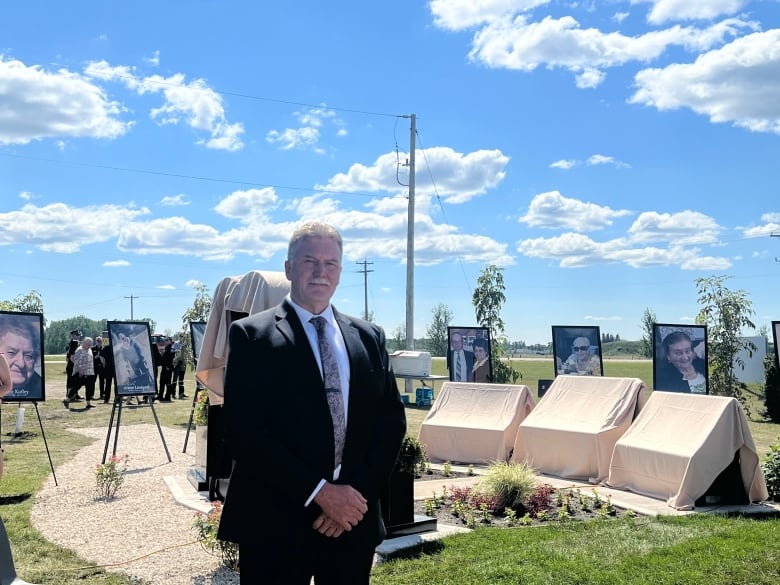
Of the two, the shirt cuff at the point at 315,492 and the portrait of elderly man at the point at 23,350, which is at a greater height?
the portrait of elderly man at the point at 23,350

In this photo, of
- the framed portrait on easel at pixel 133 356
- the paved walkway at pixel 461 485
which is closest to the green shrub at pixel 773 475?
the paved walkway at pixel 461 485

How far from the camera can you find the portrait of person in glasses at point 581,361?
44.2ft

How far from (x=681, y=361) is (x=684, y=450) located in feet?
18.1

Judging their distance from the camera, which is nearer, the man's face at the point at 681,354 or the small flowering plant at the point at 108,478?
the small flowering plant at the point at 108,478

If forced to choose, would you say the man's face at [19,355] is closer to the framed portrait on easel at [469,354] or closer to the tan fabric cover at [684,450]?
the tan fabric cover at [684,450]

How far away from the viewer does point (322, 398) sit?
8.38 feet

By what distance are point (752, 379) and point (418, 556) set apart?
75.6 feet

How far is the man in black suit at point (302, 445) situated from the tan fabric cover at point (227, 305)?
11.9 ft

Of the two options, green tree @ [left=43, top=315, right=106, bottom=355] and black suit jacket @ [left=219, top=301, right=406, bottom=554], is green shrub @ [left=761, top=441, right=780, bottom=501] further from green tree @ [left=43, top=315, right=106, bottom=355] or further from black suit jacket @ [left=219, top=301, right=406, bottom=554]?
green tree @ [left=43, top=315, right=106, bottom=355]

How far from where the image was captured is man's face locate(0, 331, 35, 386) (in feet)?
29.8

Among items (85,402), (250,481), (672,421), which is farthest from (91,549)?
(85,402)

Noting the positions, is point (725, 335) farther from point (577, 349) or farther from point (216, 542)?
point (216, 542)

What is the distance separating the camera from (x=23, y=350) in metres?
9.17

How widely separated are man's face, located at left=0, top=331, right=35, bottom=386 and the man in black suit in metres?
7.68
